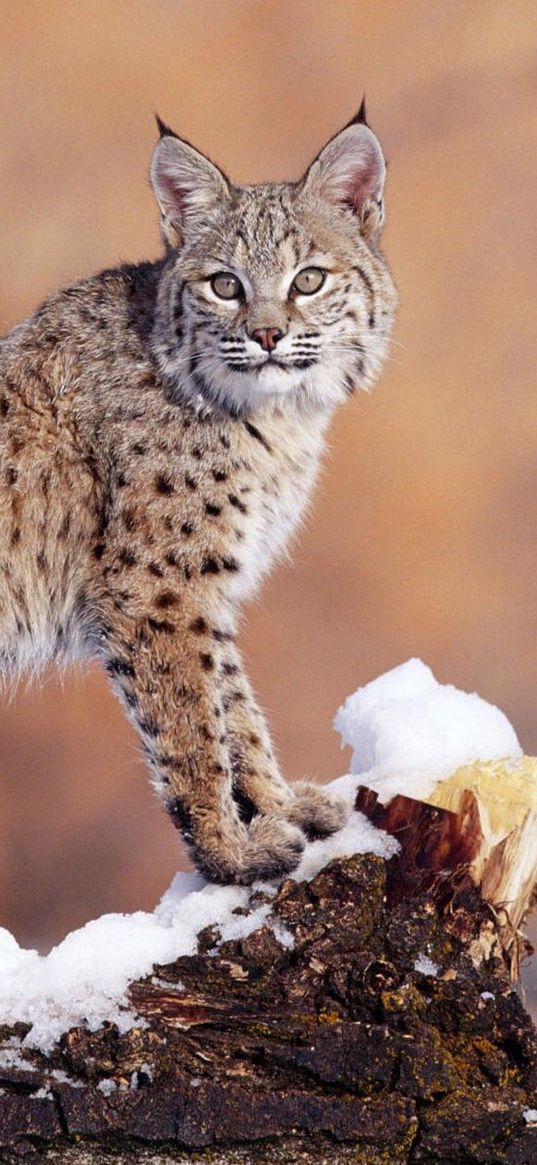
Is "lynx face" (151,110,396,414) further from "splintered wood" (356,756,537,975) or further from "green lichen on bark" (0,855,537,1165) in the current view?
"green lichen on bark" (0,855,537,1165)

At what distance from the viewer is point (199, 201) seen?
4.14 m

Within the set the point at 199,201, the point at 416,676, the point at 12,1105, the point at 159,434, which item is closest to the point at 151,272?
the point at 199,201

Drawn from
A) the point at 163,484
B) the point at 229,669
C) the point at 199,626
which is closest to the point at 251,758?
the point at 229,669

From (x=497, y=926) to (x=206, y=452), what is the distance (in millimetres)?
1504

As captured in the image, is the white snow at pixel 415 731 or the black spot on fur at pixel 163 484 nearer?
the white snow at pixel 415 731

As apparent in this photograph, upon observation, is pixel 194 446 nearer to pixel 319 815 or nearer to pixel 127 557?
pixel 127 557

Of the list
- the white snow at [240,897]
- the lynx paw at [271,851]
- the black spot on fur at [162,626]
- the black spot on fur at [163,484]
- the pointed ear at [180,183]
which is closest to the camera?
the white snow at [240,897]

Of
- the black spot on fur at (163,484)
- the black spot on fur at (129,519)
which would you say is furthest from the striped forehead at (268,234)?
the black spot on fur at (129,519)

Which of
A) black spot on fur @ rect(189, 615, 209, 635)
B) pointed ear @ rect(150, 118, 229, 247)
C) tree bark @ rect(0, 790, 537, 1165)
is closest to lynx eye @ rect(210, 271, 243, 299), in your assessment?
pointed ear @ rect(150, 118, 229, 247)

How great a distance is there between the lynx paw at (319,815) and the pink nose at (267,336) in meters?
1.19

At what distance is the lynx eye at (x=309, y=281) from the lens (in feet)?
12.9

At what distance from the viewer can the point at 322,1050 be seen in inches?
116

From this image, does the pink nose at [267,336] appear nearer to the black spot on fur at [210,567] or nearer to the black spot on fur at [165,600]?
the black spot on fur at [210,567]

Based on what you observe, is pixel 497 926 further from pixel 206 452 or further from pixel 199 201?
pixel 199 201
